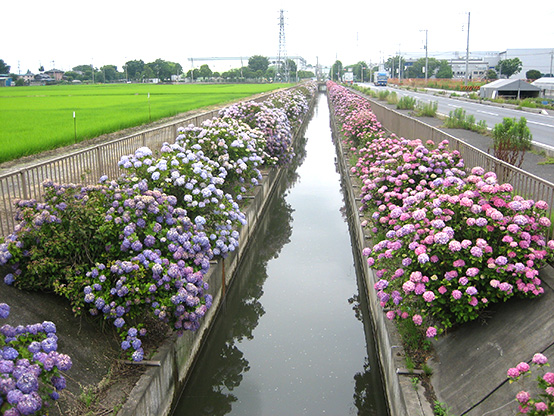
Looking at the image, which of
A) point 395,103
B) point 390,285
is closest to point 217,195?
point 390,285

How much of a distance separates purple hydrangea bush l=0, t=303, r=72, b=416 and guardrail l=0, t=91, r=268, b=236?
245 cm

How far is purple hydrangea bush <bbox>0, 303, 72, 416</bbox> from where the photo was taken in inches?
121

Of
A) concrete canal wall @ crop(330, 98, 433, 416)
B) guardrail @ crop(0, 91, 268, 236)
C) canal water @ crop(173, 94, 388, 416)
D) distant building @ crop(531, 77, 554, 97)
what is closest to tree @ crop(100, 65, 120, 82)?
distant building @ crop(531, 77, 554, 97)

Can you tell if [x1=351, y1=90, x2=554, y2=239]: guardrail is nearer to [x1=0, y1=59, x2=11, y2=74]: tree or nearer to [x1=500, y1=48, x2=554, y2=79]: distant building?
[x1=500, y1=48, x2=554, y2=79]: distant building

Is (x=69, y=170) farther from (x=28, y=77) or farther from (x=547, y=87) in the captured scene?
(x=28, y=77)

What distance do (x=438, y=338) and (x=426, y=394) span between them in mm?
806

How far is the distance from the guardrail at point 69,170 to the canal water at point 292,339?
9.83 feet

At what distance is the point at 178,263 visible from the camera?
5715 millimetres

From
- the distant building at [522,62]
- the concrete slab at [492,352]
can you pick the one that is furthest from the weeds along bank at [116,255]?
the distant building at [522,62]

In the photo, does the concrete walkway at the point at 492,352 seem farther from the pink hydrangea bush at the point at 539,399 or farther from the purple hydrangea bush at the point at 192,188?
the purple hydrangea bush at the point at 192,188

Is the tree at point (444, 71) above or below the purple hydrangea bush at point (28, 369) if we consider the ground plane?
above

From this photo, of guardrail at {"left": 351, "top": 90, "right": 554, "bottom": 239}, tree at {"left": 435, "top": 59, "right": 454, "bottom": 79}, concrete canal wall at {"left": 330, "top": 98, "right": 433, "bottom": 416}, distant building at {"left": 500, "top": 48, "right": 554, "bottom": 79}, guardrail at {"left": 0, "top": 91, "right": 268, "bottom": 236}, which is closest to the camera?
concrete canal wall at {"left": 330, "top": 98, "right": 433, "bottom": 416}

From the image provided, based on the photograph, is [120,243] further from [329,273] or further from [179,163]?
[329,273]

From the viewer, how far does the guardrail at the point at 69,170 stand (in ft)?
20.1
